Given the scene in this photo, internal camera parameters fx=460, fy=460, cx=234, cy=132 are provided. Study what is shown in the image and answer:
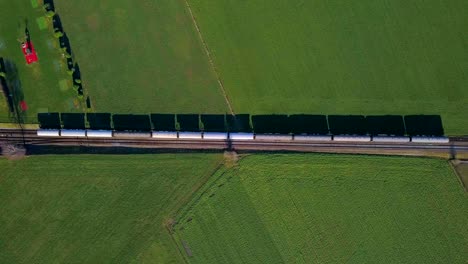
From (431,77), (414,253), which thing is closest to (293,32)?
(431,77)

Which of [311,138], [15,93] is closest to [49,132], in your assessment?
[15,93]

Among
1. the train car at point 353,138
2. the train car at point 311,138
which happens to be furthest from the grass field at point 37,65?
the train car at point 353,138

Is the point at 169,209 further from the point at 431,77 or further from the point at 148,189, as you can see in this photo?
the point at 431,77

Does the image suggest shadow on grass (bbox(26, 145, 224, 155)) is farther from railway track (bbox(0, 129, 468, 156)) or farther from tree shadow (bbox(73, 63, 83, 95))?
tree shadow (bbox(73, 63, 83, 95))

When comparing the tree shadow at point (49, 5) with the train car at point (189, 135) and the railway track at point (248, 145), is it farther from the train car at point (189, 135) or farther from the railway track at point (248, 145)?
the train car at point (189, 135)

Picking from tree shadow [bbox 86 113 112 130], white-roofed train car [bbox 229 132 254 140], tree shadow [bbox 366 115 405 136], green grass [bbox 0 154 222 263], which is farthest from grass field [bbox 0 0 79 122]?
tree shadow [bbox 366 115 405 136]

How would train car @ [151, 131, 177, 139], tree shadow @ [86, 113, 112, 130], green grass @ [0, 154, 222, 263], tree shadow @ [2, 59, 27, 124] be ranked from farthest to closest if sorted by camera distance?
tree shadow @ [86, 113, 112, 130] → tree shadow @ [2, 59, 27, 124] → train car @ [151, 131, 177, 139] → green grass @ [0, 154, 222, 263]

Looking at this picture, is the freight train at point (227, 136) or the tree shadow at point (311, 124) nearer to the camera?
the freight train at point (227, 136)
